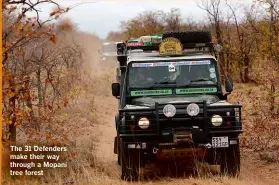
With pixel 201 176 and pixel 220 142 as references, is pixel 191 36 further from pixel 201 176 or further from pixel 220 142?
pixel 201 176

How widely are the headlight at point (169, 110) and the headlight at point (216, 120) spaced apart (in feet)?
1.85

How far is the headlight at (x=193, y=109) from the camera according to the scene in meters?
6.97

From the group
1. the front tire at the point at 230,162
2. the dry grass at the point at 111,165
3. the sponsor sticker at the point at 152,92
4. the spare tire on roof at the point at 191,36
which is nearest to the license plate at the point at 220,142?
the front tire at the point at 230,162

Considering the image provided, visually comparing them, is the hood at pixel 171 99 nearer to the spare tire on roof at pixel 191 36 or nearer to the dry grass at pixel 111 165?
the dry grass at pixel 111 165

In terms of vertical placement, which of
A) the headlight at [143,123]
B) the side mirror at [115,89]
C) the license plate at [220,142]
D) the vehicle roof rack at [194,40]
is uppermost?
the vehicle roof rack at [194,40]

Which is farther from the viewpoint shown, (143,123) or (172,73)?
(172,73)

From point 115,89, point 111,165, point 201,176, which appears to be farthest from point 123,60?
point 201,176

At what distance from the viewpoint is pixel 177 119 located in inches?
275

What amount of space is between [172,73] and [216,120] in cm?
138

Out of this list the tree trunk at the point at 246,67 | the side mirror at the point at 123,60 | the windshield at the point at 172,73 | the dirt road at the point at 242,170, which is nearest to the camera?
the dirt road at the point at 242,170

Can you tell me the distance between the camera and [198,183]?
22.0ft

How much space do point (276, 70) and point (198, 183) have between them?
5207mm

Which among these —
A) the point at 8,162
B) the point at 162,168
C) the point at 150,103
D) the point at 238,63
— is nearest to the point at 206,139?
the point at 150,103

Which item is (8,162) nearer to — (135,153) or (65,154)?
(65,154)
